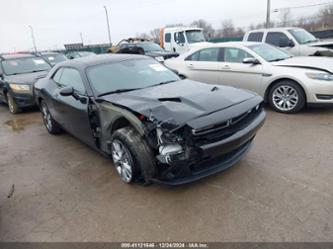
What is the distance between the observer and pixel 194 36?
1493 centimetres

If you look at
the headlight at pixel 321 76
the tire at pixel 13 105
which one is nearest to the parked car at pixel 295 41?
the headlight at pixel 321 76

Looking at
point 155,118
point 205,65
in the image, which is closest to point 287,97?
point 205,65

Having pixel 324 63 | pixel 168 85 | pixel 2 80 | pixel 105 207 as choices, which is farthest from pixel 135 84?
pixel 2 80

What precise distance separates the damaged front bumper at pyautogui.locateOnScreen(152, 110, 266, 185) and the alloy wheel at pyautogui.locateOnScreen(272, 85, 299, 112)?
293 cm

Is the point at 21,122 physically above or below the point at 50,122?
below

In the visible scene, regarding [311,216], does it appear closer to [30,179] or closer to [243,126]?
[243,126]

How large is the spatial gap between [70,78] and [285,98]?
4.27 m

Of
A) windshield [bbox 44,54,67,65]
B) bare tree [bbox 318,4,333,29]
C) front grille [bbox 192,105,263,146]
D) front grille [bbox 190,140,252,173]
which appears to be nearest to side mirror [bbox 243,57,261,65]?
front grille [bbox 192,105,263,146]

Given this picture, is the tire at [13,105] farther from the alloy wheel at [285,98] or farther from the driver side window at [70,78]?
the alloy wheel at [285,98]

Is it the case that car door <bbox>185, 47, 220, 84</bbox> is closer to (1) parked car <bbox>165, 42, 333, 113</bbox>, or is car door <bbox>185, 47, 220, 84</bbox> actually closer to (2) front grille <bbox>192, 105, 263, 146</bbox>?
(1) parked car <bbox>165, 42, 333, 113</bbox>

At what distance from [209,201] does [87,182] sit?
1.60m

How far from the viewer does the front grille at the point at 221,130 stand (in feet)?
8.25

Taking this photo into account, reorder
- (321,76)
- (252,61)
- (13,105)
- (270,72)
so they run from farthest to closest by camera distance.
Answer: (13,105)
(252,61)
(270,72)
(321,76)

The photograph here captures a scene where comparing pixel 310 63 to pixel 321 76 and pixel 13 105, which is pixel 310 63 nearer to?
pixel 321 76
